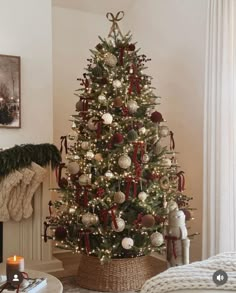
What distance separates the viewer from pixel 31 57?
4156 mm

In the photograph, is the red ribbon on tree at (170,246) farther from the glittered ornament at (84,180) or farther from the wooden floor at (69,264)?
the wooden floor at (69,264)

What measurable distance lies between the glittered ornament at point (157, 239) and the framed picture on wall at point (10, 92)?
5.72 ft

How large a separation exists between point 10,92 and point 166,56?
1.70 metres

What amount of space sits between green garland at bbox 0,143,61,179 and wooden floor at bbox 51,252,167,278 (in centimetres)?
102

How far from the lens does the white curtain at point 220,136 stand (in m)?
3.35

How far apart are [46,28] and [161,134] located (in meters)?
1.69

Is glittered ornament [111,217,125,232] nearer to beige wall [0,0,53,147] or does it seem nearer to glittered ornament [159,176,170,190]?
glittered ornament [159,176,170,190]

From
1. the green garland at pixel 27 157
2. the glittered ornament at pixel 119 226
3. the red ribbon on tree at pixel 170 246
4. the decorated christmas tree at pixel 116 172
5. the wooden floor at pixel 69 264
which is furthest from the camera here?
the wooden floor at pixel 69 264

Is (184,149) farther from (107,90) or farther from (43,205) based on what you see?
(43,205)

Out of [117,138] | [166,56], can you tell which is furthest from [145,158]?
[166,56]

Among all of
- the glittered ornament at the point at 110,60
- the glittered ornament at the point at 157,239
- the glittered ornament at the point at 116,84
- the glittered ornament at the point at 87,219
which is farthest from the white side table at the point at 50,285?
the glittered ornament at the point at 110,60

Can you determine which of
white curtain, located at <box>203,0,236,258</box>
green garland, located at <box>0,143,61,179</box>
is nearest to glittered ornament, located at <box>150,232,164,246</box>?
white curtain, located at <box>203,0,236,258</box>

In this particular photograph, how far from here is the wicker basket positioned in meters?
3.36

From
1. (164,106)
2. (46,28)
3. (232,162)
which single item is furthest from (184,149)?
(46,28)
